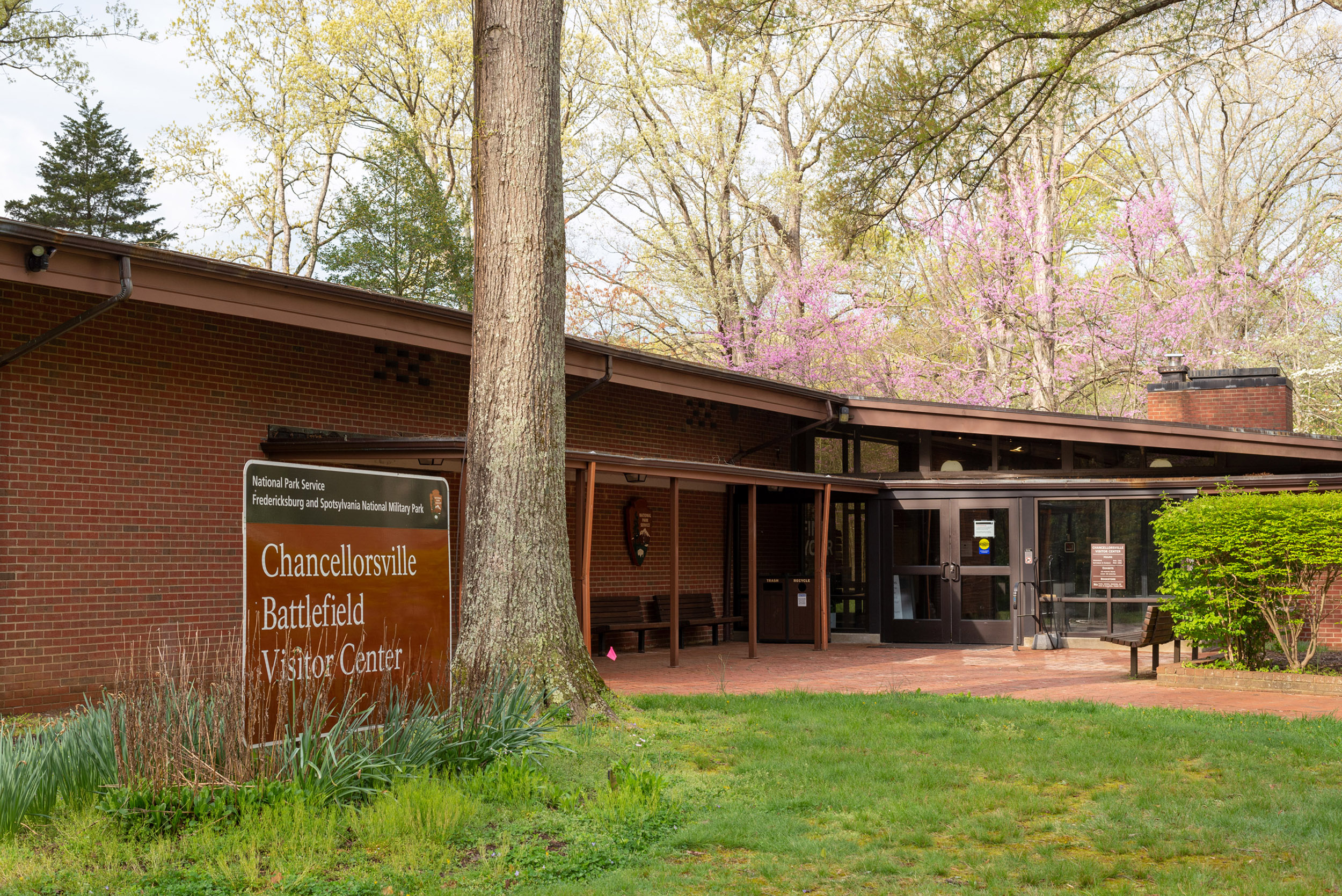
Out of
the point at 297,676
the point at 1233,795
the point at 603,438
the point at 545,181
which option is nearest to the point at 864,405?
the point at 603,438

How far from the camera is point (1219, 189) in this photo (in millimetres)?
23766

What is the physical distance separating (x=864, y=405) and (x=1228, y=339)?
10.4m

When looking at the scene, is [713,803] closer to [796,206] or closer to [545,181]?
[545,181]

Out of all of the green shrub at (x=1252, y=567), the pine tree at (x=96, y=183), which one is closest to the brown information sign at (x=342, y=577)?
the green shrub at (x=1252, y=567)

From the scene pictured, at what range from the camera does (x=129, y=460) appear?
9961 millimetres

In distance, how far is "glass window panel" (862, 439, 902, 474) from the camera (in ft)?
59.3

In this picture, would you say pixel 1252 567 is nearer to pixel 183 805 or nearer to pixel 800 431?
pixel 800 431

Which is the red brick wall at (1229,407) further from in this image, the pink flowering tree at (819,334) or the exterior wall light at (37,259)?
the exterior wall light at (37,259)

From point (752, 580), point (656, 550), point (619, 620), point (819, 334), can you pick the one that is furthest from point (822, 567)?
point (819, 334)

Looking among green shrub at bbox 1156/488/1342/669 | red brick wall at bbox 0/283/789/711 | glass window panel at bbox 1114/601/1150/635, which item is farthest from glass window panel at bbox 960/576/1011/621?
red brick wall at bbox 0/283/789/711

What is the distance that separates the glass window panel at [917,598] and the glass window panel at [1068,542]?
1.50m

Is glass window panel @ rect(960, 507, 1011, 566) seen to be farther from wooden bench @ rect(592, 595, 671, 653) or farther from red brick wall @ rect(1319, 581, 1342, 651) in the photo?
wooden bench @ rect(592, 595, 671, 653)

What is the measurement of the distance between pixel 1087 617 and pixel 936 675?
4.82 metres

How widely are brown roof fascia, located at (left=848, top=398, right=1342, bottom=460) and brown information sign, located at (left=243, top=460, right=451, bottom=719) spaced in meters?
11.3
